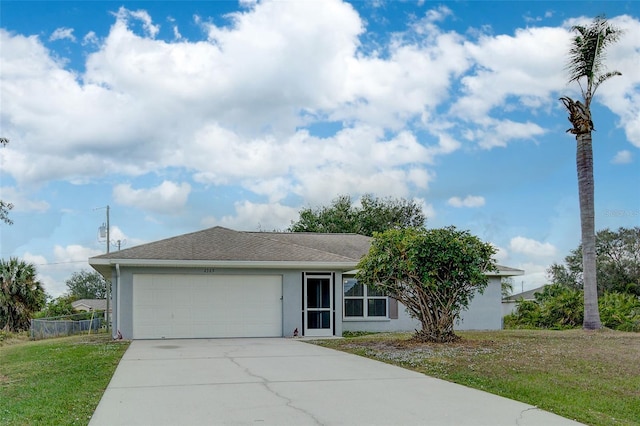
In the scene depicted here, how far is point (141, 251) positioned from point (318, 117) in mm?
7494

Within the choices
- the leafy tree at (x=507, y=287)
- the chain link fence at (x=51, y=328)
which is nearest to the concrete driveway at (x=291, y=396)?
the chain link fence at (x=51, y=328)

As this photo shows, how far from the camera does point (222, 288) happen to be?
18.8 metres

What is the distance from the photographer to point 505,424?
7145 mm

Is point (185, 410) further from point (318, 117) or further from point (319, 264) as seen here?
point (318, 117)

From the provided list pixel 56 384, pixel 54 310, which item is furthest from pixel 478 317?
pixel 54 310

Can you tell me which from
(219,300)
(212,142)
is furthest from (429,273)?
(212,142)

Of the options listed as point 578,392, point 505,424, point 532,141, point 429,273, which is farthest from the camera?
point 532,141

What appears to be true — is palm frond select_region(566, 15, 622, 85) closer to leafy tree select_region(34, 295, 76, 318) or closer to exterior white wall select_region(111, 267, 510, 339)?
exterior white wall select_region(111, 267, 510, 339)

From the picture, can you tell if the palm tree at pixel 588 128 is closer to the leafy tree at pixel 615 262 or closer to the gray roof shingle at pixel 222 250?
the gray roof shingle at pixel 222 250

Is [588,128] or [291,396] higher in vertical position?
[588,128]

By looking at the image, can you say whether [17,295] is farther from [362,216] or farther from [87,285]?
[87,285]

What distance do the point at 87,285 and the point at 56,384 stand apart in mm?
76032

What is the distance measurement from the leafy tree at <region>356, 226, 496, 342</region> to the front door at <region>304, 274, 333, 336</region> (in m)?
3.93

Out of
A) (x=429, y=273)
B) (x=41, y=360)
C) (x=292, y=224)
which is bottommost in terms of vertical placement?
(x=41, y=360)
